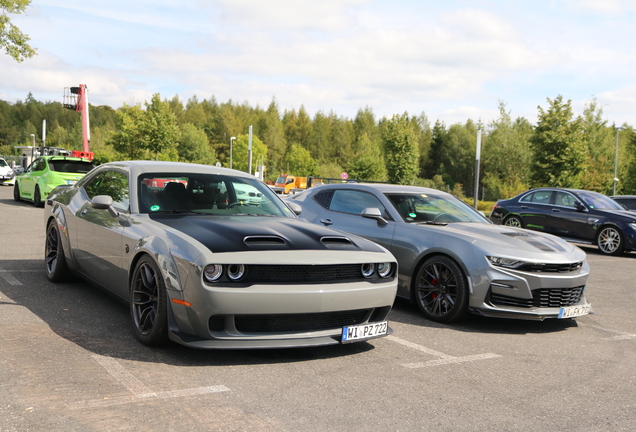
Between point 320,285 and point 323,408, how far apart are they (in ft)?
3.31

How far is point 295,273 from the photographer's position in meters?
4.44

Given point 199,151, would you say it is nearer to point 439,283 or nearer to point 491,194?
point 491,194

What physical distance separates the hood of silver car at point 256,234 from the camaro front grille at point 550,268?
1.83 meters

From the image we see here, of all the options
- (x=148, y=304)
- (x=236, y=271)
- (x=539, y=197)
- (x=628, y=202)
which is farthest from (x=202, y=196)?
(x=628, y=202)

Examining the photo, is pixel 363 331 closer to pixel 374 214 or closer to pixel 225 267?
pixel 225 267

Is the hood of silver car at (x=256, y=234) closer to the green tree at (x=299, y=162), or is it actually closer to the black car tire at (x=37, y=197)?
the black car tire at (x=37, y=197)

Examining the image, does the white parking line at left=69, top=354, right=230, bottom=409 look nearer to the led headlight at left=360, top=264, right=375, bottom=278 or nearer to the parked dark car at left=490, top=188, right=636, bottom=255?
the led headlight at left=360, top=264, right=375, bottom=278

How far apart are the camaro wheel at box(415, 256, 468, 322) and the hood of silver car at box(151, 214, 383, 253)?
4.83ft

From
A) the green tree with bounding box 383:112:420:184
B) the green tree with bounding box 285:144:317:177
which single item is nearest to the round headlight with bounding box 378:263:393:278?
the green tree with bounding box 383:112:420:184

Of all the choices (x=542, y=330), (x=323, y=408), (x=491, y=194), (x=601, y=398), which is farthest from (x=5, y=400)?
(x=491, y=194)

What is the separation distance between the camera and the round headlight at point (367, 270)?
483 centimetres

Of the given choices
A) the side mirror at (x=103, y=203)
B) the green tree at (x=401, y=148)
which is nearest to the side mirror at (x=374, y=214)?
the side mirror at (x=103, y=203)

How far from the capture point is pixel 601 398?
4176 mm

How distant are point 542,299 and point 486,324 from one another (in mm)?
655
